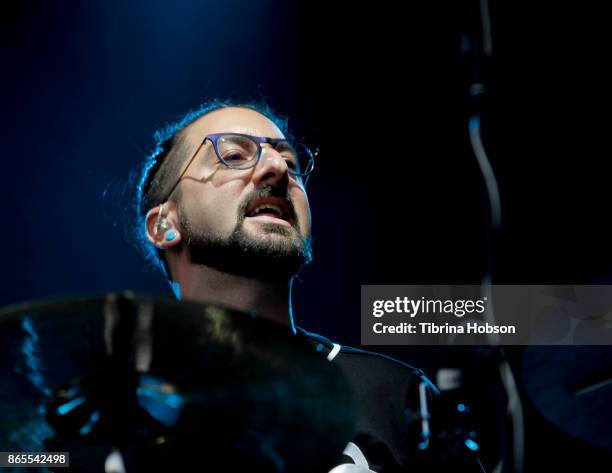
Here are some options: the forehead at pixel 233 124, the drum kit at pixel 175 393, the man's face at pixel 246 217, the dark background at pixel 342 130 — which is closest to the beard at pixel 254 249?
the man's face at pixel 246 217

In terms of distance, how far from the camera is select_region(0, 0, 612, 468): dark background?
2.10m

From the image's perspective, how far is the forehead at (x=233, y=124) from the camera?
158 cm

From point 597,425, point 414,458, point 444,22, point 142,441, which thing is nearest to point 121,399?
point 142,441

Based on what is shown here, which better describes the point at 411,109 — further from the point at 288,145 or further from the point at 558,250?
the point at 288,145

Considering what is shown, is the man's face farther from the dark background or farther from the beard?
the dark background

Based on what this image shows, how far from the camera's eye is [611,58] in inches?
85.7

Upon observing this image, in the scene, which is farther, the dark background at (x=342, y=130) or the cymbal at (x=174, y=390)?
the dark background at (x=342, y=130)

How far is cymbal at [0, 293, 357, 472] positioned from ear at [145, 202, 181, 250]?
0.77m

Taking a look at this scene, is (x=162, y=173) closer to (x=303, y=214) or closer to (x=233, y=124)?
(x=233, y=124)

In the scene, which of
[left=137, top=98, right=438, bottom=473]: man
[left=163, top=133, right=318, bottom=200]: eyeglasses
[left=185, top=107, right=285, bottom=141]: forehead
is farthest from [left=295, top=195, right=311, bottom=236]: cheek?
[left=185, top=107, right=285, bottom=141]: forehead

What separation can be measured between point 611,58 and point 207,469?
6.89 feet

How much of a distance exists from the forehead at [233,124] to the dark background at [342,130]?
1.90 feet

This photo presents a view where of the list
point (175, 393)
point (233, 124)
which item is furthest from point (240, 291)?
point (175, 393)

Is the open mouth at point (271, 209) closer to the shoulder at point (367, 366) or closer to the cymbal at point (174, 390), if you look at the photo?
the shoulder at point (367, 366)
